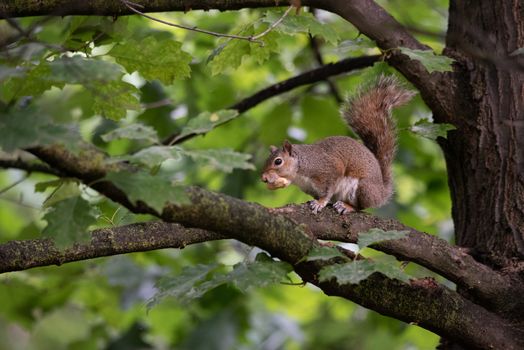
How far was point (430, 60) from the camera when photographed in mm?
2531

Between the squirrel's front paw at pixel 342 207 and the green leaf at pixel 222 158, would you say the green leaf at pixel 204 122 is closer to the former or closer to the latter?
the green leaf at pixel 222 158

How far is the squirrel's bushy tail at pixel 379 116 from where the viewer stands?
331cm

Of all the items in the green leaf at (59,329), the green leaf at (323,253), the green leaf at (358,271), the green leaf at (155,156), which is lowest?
the green leaf at (59,329)

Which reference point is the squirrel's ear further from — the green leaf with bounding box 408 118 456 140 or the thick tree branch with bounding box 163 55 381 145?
the green leaf with bounding box 408 118 456 140

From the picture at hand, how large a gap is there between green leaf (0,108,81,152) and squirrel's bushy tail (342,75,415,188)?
1831mm

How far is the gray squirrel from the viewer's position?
347cm

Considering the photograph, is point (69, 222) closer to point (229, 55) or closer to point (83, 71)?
point (83, 71)

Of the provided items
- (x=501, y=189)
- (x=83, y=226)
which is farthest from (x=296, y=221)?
(x=501, y=189)

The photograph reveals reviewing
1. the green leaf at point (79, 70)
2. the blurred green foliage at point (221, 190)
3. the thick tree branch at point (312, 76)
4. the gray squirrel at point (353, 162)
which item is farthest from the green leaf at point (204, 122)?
the gray squirrel at point (353, 162)

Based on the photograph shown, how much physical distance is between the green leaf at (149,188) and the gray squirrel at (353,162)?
1635mm

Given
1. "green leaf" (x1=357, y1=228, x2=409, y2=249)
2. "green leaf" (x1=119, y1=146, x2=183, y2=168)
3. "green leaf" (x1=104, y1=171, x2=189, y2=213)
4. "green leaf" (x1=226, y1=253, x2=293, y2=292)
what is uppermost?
"green leaf" (x1=119, y1=146, x2=183, y2=168)

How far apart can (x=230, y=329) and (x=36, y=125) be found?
306cm

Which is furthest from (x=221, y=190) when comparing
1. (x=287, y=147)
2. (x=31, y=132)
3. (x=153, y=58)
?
(x=31, y=132)

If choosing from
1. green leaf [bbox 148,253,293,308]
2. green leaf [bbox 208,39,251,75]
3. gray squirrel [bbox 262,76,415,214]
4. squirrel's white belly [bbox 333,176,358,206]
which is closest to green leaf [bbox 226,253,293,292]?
green leaf [bbox 148,253,293,308]
